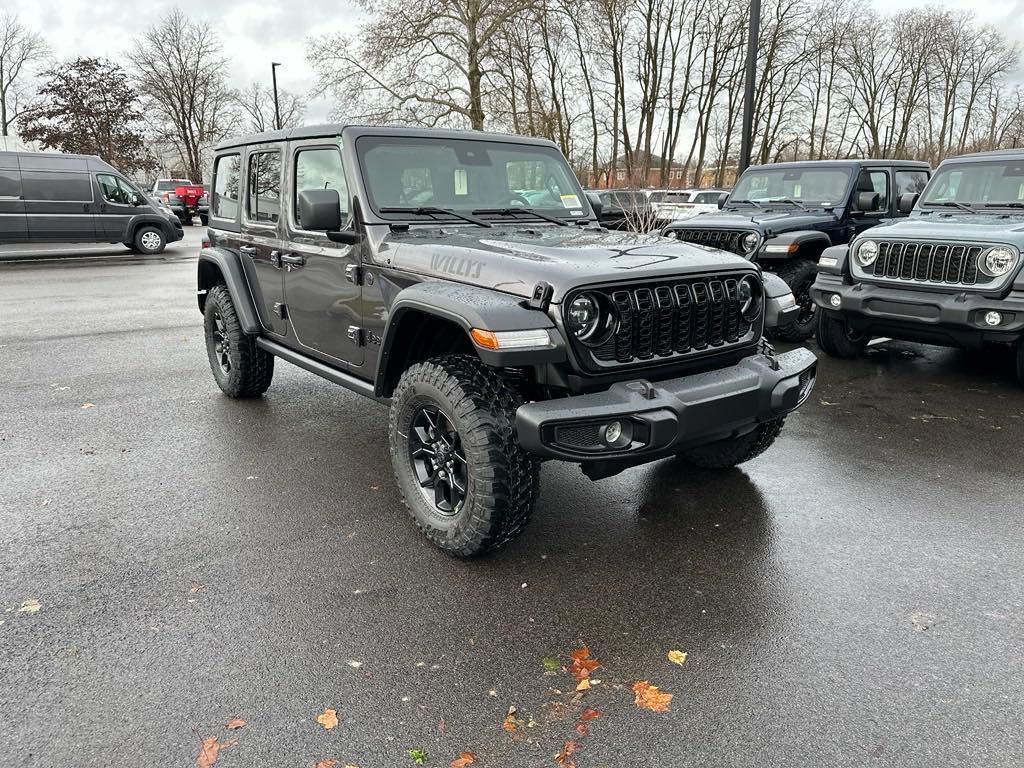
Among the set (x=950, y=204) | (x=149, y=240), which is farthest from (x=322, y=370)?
(x=149, y=240)

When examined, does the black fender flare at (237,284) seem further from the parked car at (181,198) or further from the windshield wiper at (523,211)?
the parked car at (181,198)

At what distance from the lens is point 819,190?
9266 millimetres

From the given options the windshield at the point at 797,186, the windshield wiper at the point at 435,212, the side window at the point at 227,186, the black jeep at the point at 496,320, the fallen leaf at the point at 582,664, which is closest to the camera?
the fallen leaf at the point at 582,664

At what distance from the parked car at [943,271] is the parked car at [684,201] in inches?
289

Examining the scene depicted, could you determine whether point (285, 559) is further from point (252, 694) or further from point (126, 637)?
point (252, 694)

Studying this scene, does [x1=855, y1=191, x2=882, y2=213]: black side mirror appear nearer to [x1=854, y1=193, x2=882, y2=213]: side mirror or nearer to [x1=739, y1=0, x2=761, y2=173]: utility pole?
[x1=854, y1=193, x2=882, y2=213]: side mirror

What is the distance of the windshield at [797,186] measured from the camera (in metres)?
9.13

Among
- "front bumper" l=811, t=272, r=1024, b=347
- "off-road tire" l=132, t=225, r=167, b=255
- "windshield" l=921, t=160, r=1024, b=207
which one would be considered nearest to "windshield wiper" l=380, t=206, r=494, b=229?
"front bumper" l=811, t=272, r=1024, b=347

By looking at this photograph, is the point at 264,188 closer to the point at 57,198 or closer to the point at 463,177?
the point at 463,177

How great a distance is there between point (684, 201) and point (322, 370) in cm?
1548

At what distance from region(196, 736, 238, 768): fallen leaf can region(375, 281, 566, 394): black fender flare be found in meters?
1.58

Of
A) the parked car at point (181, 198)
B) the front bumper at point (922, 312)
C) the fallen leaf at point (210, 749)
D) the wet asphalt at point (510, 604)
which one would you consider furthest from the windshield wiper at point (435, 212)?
the parked car at point (181, 198)

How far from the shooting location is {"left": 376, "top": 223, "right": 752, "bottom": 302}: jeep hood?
3207mm

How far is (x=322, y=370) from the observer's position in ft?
15.2
